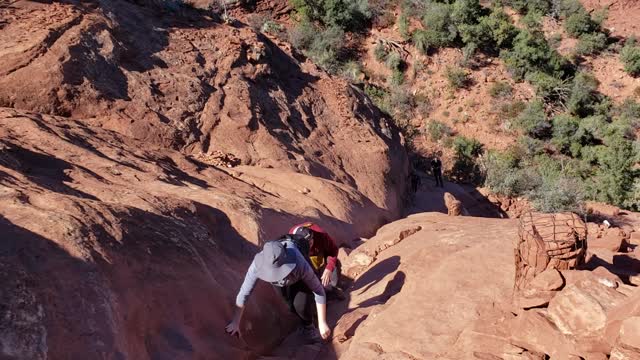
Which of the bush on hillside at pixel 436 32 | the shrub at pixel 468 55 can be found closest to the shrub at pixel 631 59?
the shrub at pixel 468 55

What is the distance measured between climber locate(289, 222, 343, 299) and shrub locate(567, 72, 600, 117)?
74.2ft

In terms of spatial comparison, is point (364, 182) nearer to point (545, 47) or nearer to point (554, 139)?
point (554, 139)

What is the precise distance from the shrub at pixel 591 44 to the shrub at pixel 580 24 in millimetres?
395

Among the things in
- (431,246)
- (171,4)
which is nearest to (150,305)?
(431,246)

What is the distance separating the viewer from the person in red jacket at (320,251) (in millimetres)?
5031

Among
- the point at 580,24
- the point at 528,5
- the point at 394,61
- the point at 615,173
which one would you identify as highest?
the point at 528,5

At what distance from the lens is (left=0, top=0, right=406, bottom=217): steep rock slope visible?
8.12 meters

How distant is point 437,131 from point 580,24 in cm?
1105

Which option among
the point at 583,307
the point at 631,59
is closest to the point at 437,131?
the point at 631,59

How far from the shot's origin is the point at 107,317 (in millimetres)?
3508

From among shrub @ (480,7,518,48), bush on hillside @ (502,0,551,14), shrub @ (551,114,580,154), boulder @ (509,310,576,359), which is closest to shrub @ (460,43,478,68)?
shrub @ (480,7,518,48)

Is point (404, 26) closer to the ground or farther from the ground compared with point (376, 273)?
farther from the ground

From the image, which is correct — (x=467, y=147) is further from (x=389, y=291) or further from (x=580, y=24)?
(x=389, y=291)

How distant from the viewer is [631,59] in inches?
1046
